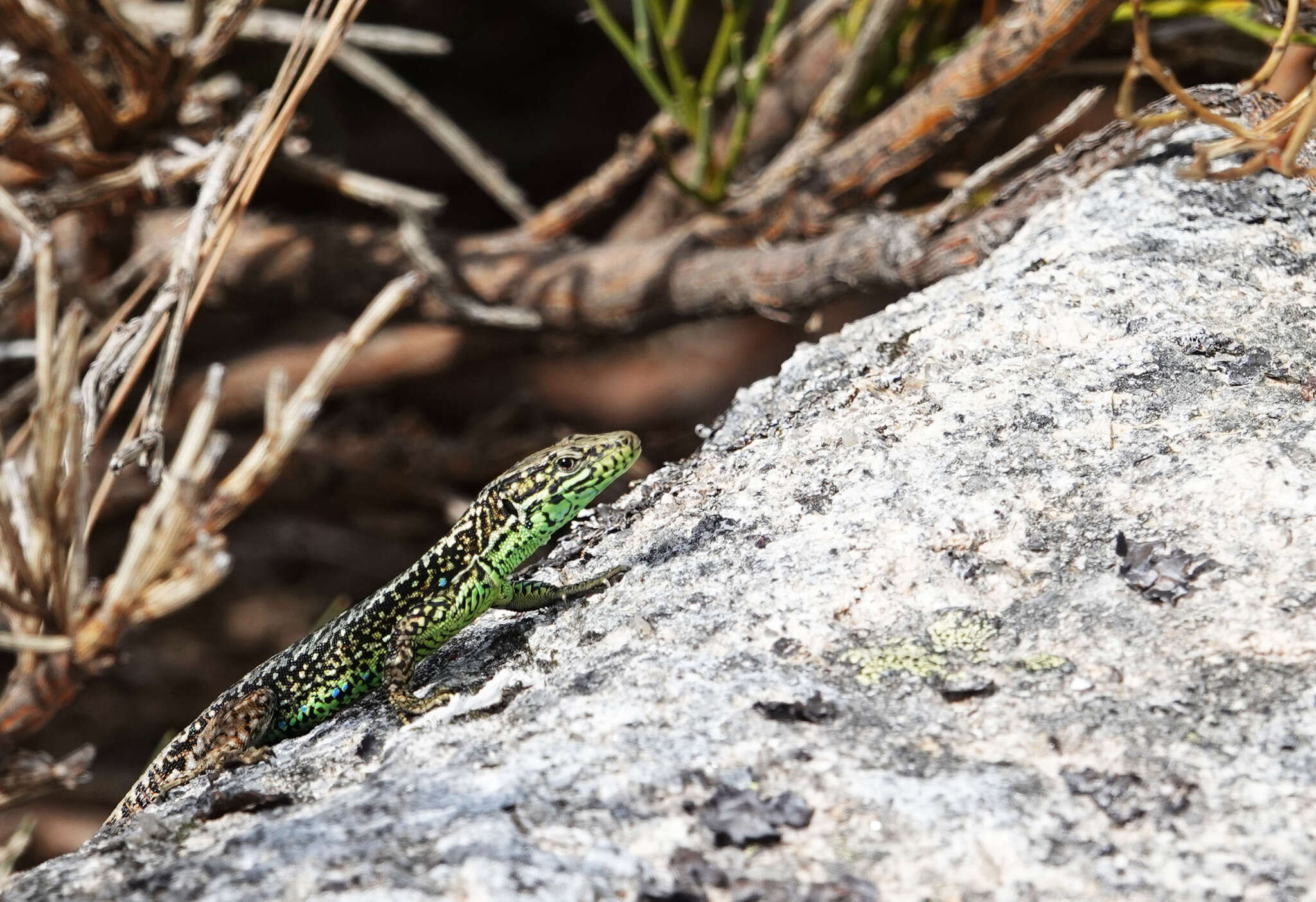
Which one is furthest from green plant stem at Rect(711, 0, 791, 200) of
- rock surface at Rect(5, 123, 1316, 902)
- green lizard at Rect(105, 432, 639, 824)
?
green lizard at Rect(105, 432, 639, 824)

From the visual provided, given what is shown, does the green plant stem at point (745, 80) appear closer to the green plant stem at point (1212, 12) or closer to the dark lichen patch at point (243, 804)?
the green plant stem at point (1212, 12)

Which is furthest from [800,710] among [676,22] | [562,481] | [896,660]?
[676,22]

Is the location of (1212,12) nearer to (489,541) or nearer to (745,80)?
(745,80)

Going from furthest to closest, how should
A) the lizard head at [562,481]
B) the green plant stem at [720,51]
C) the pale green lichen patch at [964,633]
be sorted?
the green plant stem at [720,51] < the lizard head at [562,481] < the pale green lichen patch at [964,633]

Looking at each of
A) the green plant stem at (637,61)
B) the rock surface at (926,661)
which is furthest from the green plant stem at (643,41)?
the rock surface at (926,661)

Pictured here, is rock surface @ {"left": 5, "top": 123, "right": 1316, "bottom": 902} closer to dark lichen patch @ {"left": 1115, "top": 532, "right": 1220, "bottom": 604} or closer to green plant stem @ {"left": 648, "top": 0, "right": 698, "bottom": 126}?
dark lichen patch @ {"left": 1115, "top": 532, "right": 1220, "bottom": 604}

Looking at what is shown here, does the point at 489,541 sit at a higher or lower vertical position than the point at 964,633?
higher

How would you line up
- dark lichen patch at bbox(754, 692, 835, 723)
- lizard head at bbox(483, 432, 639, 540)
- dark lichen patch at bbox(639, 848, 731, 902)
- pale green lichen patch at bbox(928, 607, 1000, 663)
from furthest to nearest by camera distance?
lizard head at bbox(483, 432, 639, 540), pale green lichen patch at bbox(928, 607, 1000, 663), dark lichen patch at bbox(754, 692, 835, 723), dark lichen patch at bbox(639, 848, 731, 902)
